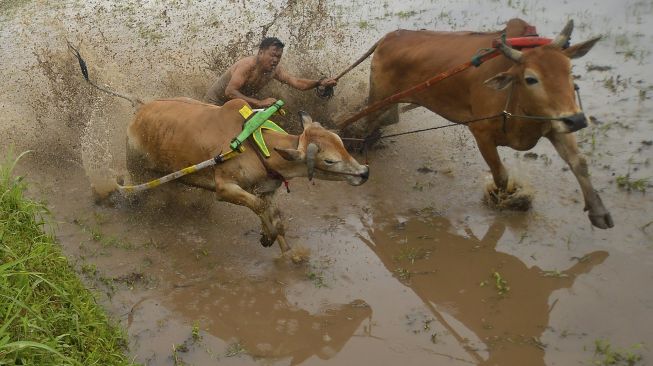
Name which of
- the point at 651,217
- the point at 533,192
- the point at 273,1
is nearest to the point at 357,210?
the point at 533,192

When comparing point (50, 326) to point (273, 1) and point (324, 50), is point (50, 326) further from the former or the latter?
point (273, 1)

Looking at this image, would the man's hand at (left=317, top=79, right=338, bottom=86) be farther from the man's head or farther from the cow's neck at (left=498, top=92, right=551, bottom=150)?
the cow's neck at (left=498, top=92, right=551, bottom=150)

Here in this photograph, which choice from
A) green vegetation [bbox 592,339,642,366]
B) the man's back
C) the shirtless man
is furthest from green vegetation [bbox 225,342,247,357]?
the man's back

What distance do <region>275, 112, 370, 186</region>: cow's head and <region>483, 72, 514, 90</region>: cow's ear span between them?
1.13 metres

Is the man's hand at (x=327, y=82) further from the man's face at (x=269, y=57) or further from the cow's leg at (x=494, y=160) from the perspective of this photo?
the cow's leg at (x=494, y=160)

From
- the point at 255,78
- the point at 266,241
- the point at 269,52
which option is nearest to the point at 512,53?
the point at 266,241

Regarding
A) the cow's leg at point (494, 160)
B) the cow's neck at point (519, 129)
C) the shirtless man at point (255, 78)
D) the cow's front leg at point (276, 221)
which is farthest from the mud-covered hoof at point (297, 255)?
the cow's neck at point (519, 129)

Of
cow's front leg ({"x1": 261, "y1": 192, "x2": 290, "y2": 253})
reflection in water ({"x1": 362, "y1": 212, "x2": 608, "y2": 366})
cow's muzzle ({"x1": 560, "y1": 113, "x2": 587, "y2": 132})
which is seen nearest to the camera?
reflection in water ({"x1": 362, "y1": 212, "x2": 608, "y2": 366})

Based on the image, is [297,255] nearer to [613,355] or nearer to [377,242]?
[377,242]

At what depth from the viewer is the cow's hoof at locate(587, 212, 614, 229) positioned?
4.81m

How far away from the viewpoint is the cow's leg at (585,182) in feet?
15.8

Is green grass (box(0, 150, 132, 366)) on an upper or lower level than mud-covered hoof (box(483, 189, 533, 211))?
upper

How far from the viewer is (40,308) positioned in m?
3.64

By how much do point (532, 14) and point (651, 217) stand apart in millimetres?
5261
